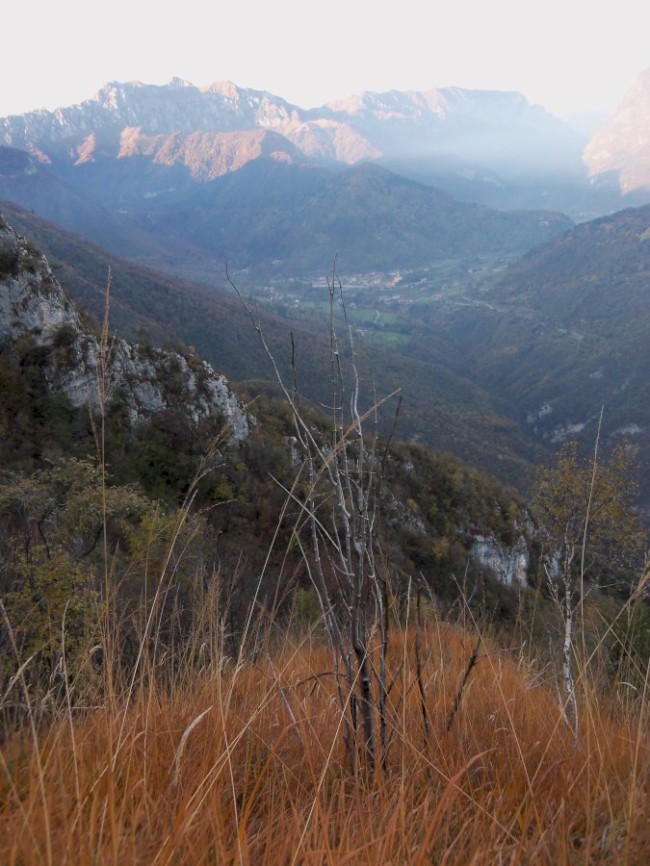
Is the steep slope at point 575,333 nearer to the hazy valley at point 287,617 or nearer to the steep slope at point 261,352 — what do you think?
the steep slope at point 261,352

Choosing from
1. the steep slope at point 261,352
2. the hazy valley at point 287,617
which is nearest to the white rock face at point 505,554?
the hazy valley at point 287,617

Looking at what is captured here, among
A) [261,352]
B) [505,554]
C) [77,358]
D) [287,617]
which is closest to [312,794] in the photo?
[287,617]

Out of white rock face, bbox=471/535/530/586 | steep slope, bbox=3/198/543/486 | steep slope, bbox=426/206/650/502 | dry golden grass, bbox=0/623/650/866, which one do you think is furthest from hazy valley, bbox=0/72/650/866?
steep slope, bbox=426/206/650/502

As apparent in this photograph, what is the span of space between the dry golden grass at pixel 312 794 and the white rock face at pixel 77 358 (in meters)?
16.8

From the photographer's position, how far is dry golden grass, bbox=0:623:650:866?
1.03m

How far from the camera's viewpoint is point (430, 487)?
2997cm

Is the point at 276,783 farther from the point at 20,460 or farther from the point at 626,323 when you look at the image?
the point at 626,323

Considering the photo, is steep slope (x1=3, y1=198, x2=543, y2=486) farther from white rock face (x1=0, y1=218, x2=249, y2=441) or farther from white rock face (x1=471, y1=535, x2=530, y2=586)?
white rock face (x1=0, y1=218, x2=249, y2=441)

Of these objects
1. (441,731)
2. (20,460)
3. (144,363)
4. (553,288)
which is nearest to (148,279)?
(144,363)

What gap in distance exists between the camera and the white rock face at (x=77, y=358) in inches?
733

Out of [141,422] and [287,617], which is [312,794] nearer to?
[287,617]

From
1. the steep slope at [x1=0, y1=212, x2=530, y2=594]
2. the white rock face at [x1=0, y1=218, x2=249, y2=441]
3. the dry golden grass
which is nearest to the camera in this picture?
the dry golden grass

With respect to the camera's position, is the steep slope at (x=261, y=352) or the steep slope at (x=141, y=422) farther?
the steep slope at (x=261, y=352)

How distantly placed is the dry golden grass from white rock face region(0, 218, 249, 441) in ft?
55.2
